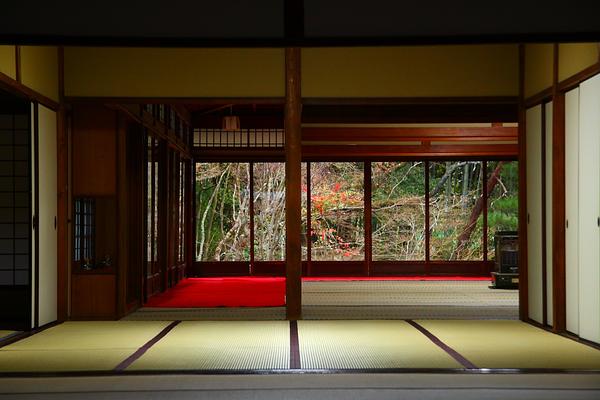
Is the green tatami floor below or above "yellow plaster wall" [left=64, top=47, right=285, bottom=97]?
below

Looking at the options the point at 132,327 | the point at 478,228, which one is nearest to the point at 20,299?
the point at 132,327

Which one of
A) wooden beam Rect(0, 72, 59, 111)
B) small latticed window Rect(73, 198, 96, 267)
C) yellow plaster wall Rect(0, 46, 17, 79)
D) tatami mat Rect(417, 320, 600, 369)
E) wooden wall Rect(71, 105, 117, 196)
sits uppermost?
yellow plaster wall Rect(0, 46, 17, 79)

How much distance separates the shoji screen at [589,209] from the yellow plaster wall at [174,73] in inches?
99.2

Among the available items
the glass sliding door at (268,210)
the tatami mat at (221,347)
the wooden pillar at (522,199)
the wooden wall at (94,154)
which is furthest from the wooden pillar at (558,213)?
the glass sliding door at (268,210)

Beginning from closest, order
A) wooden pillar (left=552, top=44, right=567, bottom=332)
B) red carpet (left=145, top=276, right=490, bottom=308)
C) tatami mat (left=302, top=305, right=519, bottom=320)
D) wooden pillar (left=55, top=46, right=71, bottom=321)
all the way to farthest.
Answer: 1. wooden pillar (left=552, top=44, right=567, bottom=332)
2. wooden pillar (left=55, top=46, right=71, bottom=321)
3. tatami mat (left=302, top=305, right=519, bottom=320)
4. red carpet (left=145, top=276, right=490, bottom=308)

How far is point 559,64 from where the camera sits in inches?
231

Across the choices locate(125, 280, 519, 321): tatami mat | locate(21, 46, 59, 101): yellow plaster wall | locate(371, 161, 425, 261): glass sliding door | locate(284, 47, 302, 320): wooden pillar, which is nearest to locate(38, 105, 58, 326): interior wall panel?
locate(21, 46, 59, 101): yellow plaster wall

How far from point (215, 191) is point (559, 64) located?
6.95 metres

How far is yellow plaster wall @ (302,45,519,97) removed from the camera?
22.3 ft

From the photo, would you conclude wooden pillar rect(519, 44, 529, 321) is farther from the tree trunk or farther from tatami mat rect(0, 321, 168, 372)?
the tree trunk

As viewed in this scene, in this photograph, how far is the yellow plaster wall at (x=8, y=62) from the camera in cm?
538

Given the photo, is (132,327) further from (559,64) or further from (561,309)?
(559,64)

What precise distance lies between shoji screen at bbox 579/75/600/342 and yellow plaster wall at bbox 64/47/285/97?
2.52 meters

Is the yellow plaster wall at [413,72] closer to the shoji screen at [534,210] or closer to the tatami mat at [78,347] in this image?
the shoji screen at [534,210]
